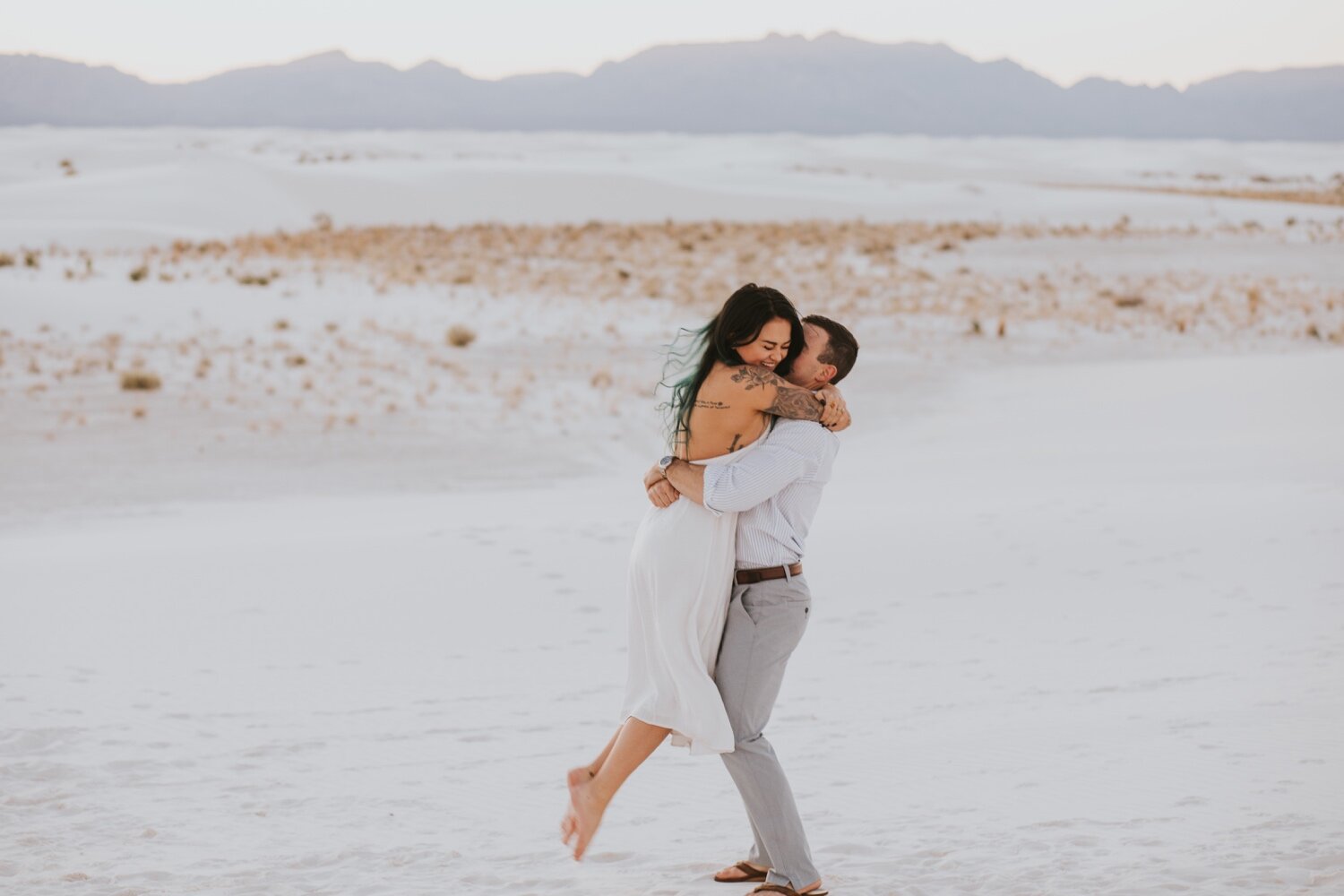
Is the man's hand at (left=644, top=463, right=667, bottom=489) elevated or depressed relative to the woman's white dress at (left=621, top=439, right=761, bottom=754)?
elevated

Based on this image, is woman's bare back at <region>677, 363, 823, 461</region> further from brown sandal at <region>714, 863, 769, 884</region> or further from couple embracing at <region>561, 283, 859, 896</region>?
brown sandal at <region>714, 863, 769, 884</region>

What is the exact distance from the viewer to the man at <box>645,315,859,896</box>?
382 centimetres

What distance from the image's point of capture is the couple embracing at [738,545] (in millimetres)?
3773

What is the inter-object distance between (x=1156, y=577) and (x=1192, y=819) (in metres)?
4.06

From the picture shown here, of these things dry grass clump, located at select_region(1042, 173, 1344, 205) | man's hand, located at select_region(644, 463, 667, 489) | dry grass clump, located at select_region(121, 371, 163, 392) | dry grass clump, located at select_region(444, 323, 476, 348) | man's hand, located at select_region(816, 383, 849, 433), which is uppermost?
dry grass clump, located at select_region(1042, 173, 1344, 205)

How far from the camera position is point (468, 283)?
24469mm

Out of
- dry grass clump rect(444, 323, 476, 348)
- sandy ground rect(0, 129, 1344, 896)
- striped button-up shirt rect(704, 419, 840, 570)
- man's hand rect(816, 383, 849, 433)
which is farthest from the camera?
dry grass clump rect(444, 323, 476, 348)

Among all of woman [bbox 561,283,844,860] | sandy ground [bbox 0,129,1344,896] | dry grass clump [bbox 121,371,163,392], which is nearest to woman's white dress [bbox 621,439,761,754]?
woman [bbox 561,283,844,860]

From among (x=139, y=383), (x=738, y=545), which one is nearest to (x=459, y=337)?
(x=139, y=383)

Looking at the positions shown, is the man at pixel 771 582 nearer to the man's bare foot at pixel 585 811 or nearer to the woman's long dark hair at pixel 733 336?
the woman's long dark hair at pixel 733 336

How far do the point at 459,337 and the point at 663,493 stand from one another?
50.4 ft

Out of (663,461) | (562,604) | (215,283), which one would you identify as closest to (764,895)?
(663,461)

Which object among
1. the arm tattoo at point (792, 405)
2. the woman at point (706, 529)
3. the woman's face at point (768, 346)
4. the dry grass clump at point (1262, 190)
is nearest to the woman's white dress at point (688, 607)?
the woman at point (706, 529)

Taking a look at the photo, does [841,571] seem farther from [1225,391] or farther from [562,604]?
[1225,391]
